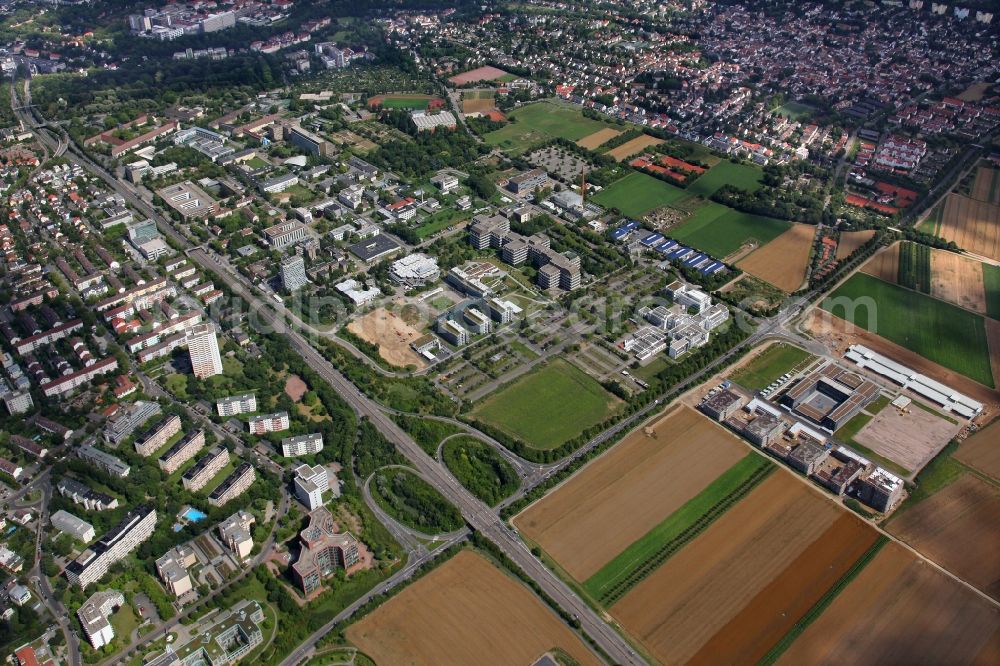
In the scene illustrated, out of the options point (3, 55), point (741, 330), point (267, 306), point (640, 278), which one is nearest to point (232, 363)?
point (267, 306)

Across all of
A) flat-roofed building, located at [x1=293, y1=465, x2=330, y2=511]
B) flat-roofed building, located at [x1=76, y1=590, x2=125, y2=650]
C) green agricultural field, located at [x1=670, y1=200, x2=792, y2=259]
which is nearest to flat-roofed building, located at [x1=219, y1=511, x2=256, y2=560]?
flat-roofed building, located at [x1=293, y1=465, x2=330, y2=511]

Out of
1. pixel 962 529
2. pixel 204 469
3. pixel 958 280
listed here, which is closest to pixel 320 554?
pixel 204 469

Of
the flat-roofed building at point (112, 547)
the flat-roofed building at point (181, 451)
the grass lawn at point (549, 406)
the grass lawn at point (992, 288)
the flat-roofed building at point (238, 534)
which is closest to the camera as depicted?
the flat-roofed building at point (112, 547)

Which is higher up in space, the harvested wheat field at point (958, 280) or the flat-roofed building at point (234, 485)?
the harvested wheat field at point (958, 280)

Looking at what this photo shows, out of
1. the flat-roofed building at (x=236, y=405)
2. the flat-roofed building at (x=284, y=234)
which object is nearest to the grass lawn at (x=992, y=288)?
the flat-roofed building at (x=236, y=405)

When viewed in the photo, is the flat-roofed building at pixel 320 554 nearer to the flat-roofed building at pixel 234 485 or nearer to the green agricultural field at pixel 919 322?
the flat-roofed building at pixel 234 485

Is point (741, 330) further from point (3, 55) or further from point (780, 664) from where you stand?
point (3, 55)
